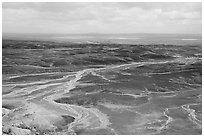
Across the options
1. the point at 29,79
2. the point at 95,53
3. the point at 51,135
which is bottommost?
the point at 51,135

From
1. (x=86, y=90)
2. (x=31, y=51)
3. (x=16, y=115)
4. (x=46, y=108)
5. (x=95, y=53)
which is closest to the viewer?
(x=16, y=115)

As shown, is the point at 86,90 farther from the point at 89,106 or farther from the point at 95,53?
the point at 95,53

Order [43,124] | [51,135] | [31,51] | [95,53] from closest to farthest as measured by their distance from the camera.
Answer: [51,135]
[43,124]
[31,51]
[95,53]

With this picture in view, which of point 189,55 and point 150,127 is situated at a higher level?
point 189,55

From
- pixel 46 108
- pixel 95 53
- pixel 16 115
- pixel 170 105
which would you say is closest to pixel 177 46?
pixel 95 53

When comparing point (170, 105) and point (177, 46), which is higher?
point (177, 46)

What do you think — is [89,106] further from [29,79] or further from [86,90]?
[29,79]

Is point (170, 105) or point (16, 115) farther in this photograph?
point (170, 105)

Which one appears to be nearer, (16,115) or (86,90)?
(16,115)

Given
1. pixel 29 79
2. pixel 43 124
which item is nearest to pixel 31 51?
pixel 29 79
